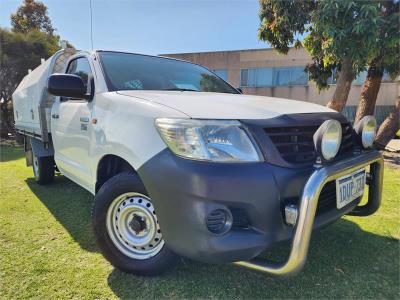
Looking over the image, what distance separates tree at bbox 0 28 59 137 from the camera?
15.9m

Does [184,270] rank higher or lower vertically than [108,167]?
lower

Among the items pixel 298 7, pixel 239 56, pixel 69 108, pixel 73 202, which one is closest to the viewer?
pixel 69 108

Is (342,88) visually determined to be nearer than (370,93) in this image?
Yes

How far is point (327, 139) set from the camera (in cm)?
197

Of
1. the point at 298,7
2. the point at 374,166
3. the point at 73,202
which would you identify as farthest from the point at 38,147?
the point at 298,7

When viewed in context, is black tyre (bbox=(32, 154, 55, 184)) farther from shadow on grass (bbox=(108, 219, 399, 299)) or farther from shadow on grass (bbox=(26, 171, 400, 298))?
shadow on grass (bbox=(108, 219, 399, 299))

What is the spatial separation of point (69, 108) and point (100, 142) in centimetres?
101

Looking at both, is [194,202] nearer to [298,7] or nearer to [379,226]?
[379,226]

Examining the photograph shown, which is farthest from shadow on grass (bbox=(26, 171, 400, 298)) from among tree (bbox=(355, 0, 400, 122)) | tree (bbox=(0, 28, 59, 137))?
tree (bbox=(0, 28, 59, 137))

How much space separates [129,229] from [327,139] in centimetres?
153

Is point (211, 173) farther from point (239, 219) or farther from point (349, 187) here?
point (349, 187)

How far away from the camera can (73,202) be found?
4.34 metres

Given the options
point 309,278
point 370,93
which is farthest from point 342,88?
point 309,278

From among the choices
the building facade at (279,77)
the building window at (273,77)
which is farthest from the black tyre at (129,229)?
the building window at (273,77)
